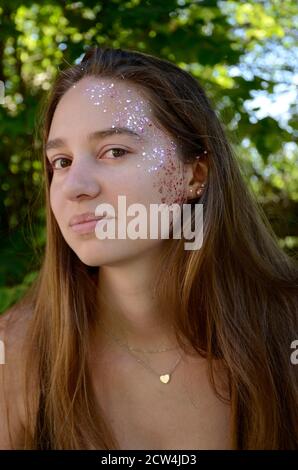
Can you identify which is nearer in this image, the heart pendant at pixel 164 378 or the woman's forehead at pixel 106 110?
the woman's forehead at pixel 106 110

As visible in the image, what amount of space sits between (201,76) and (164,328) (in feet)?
5.31

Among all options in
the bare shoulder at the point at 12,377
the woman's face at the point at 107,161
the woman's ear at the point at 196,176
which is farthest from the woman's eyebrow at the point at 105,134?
the bare shoulder at the point at 12,377

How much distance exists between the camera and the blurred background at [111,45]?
2479mm

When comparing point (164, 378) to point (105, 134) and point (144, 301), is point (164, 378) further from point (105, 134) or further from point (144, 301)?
point (105, 134)

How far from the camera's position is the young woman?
176 centimetres

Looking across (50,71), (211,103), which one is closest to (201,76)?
(50,71)

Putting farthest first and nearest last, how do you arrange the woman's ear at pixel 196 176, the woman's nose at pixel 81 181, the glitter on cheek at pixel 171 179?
1. the woman's ear at pixel 196 176
2. the glitter on cheek at pixel 171 179
3. the woman's nose at pixel 81 181

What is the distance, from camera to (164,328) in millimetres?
1979

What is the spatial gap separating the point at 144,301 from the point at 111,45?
1.26 meters

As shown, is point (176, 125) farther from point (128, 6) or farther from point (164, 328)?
point (128, 6)

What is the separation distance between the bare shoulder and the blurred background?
0.36 metres

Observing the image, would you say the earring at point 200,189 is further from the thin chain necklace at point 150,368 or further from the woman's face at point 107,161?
the thin chain necklace at point 150,368

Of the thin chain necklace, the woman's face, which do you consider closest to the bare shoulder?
the thin chain necklace

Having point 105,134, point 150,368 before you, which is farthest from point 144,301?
point 105,134
